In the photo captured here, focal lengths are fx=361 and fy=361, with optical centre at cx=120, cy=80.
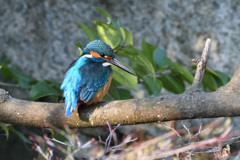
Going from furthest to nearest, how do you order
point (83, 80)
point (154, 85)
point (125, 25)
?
point (125, 25)
point (154, 85)
point (83, 80)

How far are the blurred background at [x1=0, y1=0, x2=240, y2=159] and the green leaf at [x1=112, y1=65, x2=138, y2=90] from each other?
1242mm

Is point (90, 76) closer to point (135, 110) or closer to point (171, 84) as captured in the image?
point (135, 110)

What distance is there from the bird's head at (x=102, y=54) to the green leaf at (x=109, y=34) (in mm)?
154

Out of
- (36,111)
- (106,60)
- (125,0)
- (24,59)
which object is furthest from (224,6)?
(36,111)

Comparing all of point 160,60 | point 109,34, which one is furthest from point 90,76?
point 160,60

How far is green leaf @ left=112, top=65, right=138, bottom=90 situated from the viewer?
2172 millimetres

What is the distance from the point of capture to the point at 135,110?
173 cm

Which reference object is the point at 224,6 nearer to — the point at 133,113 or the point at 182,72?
the point at 182,72

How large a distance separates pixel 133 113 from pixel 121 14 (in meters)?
1.92

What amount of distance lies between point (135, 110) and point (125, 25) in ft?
6.08

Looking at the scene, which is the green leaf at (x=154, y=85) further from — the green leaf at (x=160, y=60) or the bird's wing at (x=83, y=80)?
the bird's wing at (x=83, y=80)

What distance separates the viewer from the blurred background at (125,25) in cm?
338

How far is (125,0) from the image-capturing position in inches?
136

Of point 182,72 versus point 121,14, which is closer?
point 182,72
